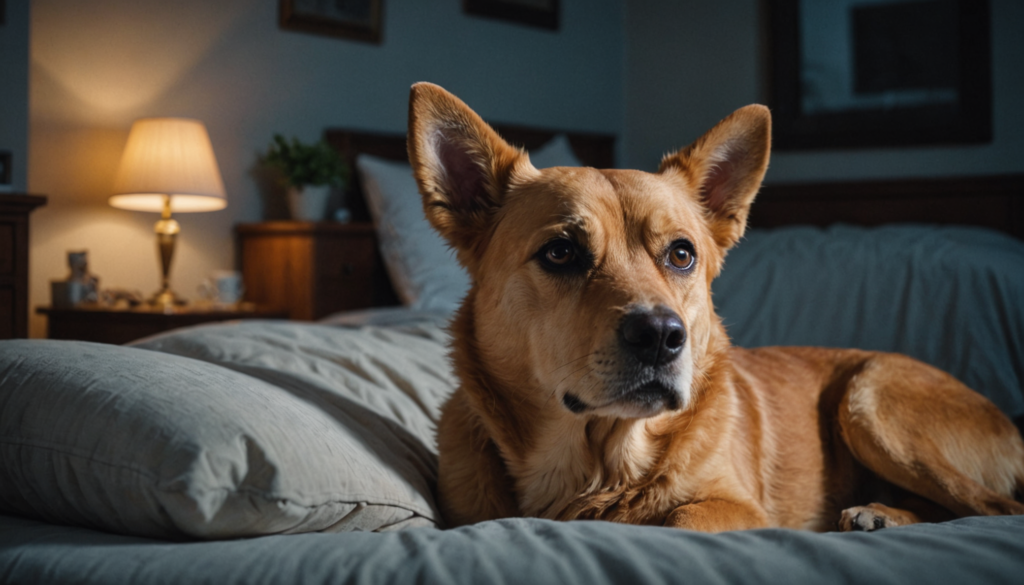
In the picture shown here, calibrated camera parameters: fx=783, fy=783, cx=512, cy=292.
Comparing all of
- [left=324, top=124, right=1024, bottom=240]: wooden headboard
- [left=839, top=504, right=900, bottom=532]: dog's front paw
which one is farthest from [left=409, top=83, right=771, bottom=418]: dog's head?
[left=324, top=124, right=1024, bottom=240]: wooden headboard

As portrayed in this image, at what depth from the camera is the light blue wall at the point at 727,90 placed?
4.80m

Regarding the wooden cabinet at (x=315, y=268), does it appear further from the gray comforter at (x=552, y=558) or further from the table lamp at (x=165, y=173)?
the gray comforter at (x=552, y=558)

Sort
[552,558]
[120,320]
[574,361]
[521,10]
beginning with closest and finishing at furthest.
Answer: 1. [552,558]
2. [574,361]
3. [120,320]
4. [521,10]

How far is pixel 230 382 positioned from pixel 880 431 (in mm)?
1285

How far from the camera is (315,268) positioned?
13.0ft

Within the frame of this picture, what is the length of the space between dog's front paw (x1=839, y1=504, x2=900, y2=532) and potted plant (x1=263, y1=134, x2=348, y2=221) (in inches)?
130

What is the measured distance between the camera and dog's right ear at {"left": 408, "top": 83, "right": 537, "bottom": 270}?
4.84 ft

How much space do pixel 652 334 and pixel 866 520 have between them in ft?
1.97

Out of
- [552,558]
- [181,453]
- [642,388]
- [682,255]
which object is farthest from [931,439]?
[181,453]

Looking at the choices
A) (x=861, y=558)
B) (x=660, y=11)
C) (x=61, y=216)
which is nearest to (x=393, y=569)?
(x=861, y=558)

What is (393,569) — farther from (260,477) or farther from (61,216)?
(61,216)

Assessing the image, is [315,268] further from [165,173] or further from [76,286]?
[76,286]

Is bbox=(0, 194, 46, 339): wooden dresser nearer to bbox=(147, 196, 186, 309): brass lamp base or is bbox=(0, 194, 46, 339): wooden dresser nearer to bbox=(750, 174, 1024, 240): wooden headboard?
bbox=(147, 196, 186, 309): brass lamp base

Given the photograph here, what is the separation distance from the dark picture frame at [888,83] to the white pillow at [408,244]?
280 cm
